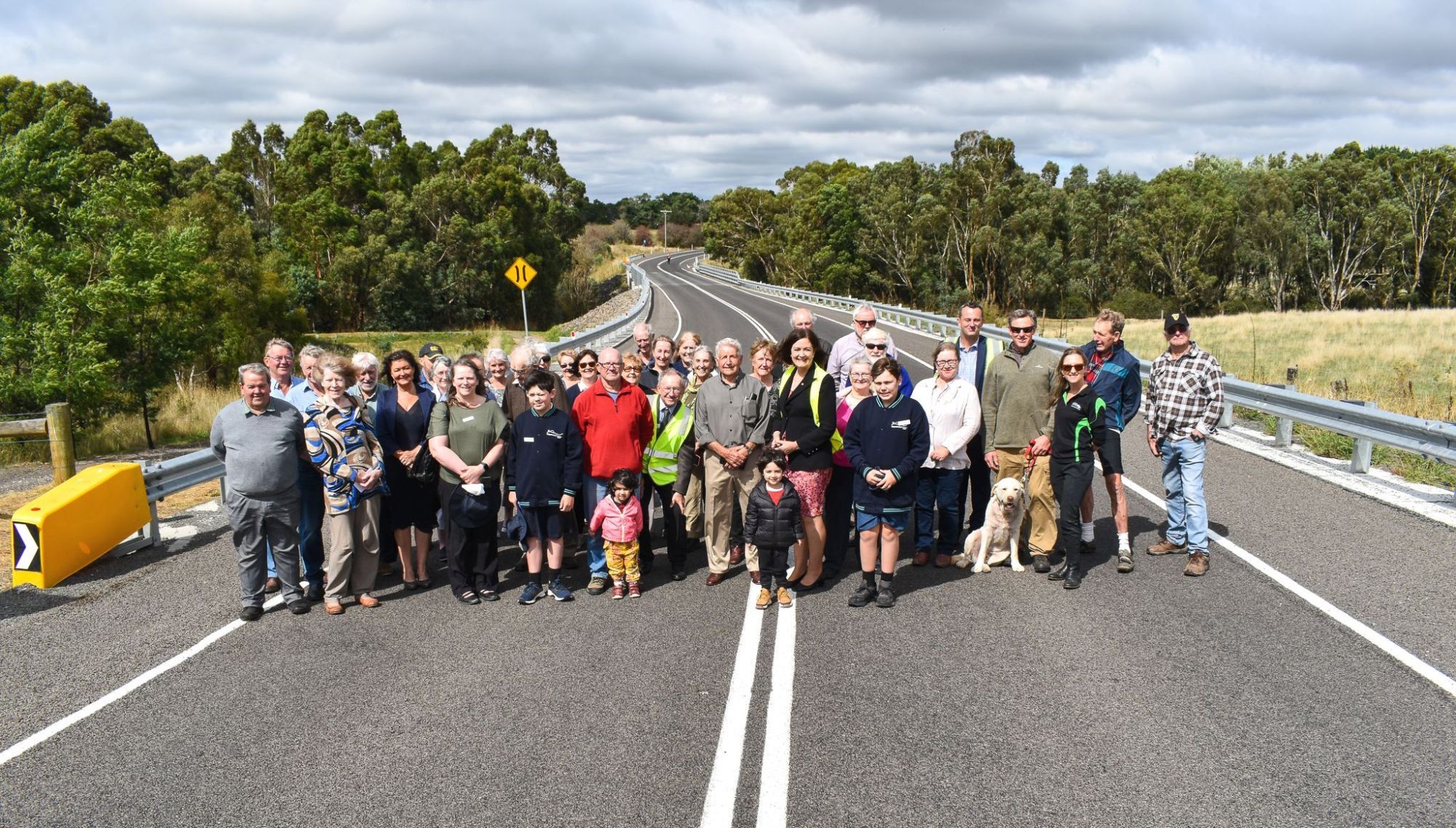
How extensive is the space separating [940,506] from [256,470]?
4.91 metres

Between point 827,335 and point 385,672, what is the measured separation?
27.0m

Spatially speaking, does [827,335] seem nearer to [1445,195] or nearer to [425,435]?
[425,435]

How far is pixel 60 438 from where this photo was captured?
8.52 meters

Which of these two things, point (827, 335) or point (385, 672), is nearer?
point (385, 672)

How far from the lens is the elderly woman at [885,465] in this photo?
6383 mm

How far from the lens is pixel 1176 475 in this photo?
727 cm

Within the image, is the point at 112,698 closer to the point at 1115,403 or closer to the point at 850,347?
the point at 850,347

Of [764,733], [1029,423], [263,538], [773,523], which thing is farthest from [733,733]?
[263,538]

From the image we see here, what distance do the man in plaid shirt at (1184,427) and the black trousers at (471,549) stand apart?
4931 millimetres

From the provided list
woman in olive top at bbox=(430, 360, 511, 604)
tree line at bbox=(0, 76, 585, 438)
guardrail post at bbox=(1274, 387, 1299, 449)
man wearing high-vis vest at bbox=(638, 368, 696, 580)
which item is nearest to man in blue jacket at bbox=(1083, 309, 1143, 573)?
man wearing high-vis vest at bbox=(638, 368, 696, 580)

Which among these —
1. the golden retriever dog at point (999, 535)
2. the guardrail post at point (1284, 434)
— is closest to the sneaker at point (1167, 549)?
the golden retriever dog at point (999, 535)

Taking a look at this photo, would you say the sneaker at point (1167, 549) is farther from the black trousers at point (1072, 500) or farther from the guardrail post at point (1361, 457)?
the guardrail post at point (1361, 457)

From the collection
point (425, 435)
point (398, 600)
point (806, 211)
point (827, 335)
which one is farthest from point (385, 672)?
point (806, 211)

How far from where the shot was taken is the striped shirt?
7.03 metres
